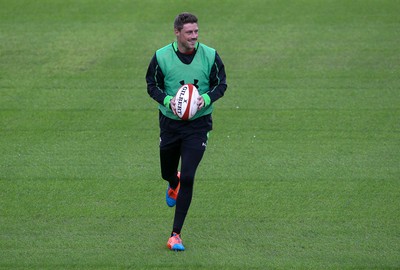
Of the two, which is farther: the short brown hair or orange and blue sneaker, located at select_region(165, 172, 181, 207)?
orange and blue sneaker, located at select_region(165, 172, 181, 207)

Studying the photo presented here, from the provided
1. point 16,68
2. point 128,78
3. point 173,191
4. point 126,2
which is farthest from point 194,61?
point 126,2

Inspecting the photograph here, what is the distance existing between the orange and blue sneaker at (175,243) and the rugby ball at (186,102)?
119cm

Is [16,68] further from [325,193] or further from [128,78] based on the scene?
[325,193]

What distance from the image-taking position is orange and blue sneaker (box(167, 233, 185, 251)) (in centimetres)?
784

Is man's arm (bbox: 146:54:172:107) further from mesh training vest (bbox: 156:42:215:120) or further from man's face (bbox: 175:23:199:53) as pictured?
man's face (bbox: 175:23:199:53)

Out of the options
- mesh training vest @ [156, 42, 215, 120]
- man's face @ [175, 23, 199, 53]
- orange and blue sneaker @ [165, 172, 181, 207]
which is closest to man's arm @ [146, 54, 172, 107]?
mesh training vest @ [156, 42, 215, 120]

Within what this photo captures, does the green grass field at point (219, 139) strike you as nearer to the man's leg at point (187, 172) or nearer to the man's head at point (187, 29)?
the man's leg at point (187, 172)

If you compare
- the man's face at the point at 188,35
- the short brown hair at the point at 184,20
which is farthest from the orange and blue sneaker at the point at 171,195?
the short brown hair at the point at 184,20

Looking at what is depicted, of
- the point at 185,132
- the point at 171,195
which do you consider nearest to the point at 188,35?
the point at 185,132

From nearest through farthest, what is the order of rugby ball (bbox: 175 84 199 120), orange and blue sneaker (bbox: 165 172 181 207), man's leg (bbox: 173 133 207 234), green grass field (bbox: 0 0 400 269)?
rugby ball (bbox: 175 84 199 120), man's leg (bbox: 173 133 207 234), green grass field (bbox: 0 0 400 269), orange and blue sneaker (bbox: 165 172 181 207)

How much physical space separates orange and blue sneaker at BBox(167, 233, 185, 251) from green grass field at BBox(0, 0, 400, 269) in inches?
3.2

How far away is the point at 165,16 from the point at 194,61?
25.3 feet

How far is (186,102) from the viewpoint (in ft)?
24.7

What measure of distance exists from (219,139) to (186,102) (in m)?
3.45
